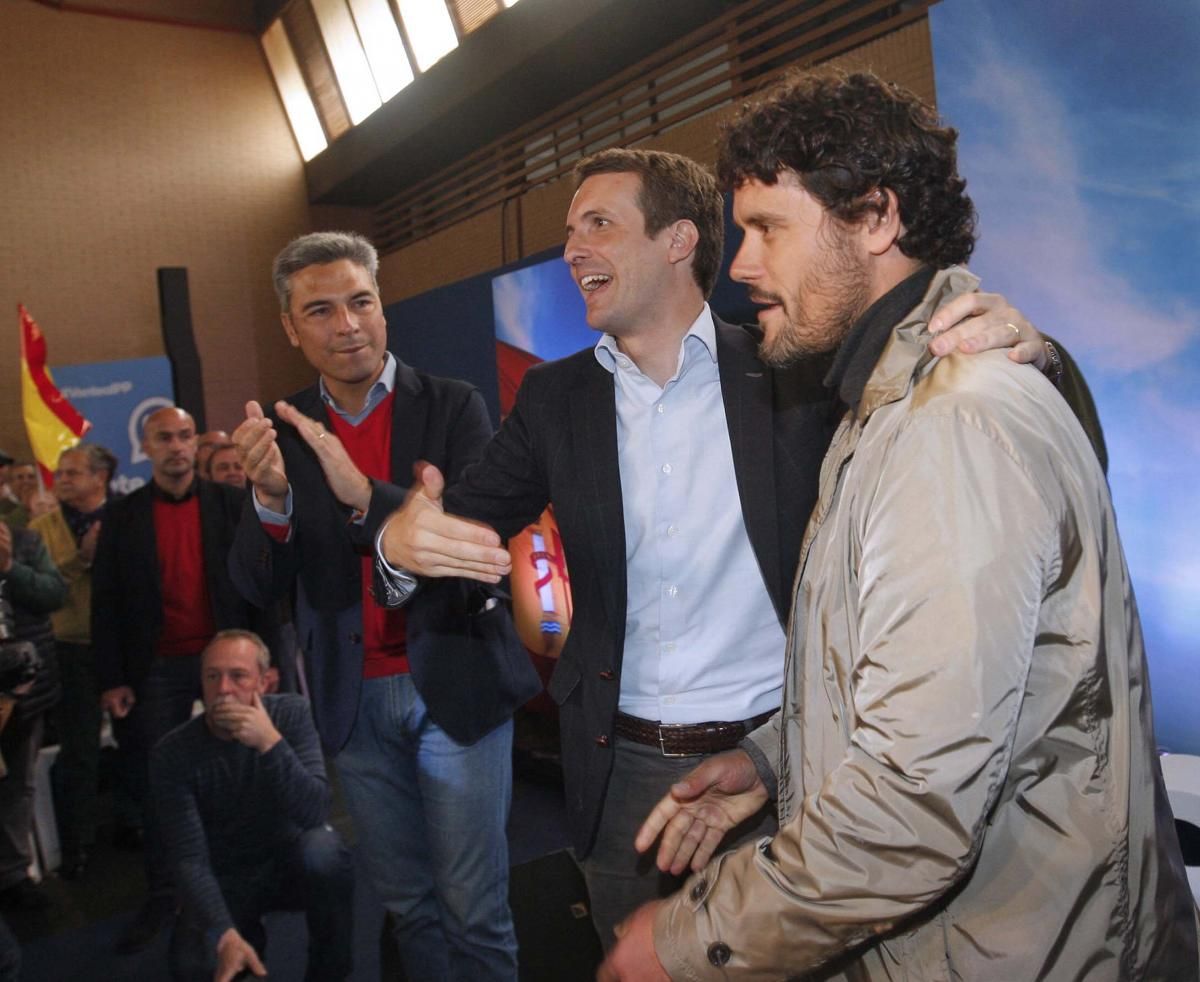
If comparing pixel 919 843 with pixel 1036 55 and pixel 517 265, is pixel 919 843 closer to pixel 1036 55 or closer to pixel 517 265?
pixel 1036 55

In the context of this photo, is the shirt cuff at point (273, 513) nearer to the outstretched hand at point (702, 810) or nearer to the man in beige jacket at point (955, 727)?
the outstretched hand at point (702, 810)

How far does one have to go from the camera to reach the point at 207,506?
3926 millimetres

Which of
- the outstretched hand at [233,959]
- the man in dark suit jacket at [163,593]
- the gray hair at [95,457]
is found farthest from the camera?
the gray hair at [95,457]

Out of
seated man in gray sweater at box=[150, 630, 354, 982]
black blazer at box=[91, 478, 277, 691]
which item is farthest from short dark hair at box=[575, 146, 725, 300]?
black blazer at box=[91, 478, 277, 691]

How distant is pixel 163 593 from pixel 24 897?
4.64 ft

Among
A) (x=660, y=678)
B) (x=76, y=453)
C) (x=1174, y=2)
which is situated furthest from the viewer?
(x=76, y=453)

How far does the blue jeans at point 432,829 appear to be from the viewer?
2.16 m

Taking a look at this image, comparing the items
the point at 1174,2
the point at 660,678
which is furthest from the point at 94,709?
the point at 1174,2

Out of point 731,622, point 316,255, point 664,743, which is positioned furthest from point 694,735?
point 316,255

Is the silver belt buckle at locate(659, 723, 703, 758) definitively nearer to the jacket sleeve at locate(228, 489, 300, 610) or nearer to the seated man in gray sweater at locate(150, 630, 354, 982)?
the jacket sleeve at locate(228, 489, 300, 610)

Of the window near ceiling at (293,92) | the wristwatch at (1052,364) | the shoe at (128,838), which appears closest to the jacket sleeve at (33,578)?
the shoe at (128,838)

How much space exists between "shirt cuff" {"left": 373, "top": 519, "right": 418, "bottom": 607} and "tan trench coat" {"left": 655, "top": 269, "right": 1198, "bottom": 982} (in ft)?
3.00

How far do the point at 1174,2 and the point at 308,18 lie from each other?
786 centimetres

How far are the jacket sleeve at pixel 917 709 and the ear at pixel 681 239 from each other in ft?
3.85
